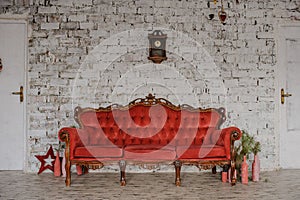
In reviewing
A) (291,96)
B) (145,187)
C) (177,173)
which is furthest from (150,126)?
(291,96)

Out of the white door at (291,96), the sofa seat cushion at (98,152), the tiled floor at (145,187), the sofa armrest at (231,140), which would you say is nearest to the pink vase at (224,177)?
the tiled floor at (145,187)

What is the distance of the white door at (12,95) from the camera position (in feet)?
20.2

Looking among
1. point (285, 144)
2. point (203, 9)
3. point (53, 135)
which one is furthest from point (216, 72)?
point (53, 135)

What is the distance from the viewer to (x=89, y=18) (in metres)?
6.23

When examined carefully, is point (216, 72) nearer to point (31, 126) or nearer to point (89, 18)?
point (89, 18)

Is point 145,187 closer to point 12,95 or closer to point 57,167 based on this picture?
point 57,167

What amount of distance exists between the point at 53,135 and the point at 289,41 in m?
3.79

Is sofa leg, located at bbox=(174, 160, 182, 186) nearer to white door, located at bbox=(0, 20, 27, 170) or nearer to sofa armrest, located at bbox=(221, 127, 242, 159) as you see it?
sofa armrest, located at bbox=(221, 127, 242, 159)

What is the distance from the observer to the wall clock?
618 cm

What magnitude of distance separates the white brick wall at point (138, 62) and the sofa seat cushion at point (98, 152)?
3.82 feet

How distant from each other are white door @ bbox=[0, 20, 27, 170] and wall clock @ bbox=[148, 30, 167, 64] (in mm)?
1852

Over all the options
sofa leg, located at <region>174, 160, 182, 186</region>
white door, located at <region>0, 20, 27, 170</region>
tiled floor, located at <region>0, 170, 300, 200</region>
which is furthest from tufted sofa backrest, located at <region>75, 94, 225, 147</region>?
white door, located at <region>0, 20, 27, 170</region>

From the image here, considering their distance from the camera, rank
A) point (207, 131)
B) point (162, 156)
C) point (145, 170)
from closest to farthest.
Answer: point (162, 156) → point (207, 131) → point (145, 170)

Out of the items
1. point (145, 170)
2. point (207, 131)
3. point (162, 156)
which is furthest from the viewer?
point (145, 170)
